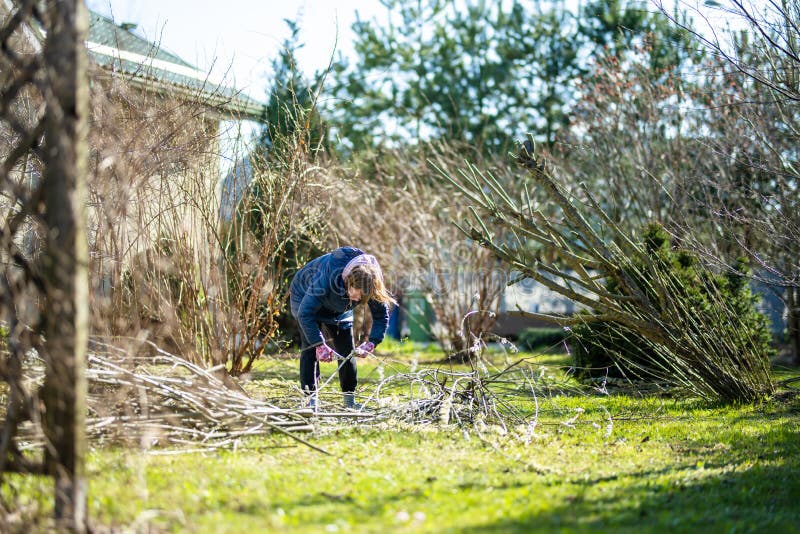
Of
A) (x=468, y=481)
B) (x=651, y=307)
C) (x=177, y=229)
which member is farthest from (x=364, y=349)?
(x=651, y=307)

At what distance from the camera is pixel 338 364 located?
6.21 meters

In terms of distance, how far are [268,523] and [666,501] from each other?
1.93 m

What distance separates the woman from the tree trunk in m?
2.87

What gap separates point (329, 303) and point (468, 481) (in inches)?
100

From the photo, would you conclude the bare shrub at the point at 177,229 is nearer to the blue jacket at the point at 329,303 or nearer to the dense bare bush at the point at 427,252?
the blue jacket at the point at 329,303

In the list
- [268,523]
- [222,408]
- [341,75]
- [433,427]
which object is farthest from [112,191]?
[341,75]

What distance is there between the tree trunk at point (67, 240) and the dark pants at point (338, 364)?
305 cm

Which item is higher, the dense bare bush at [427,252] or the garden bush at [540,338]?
the dense bare bush at [427,252]

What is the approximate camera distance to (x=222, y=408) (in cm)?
486

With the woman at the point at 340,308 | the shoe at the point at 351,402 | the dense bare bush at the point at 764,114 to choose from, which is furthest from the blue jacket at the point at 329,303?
the dense bare bush at the point at 764,114

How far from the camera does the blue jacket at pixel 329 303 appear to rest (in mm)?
6129

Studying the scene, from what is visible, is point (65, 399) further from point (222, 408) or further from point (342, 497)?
point (222, 408)

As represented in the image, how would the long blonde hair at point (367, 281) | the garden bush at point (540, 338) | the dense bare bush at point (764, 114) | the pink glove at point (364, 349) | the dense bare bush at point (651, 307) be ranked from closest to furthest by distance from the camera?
the pink glove at point (364, 349) → the long blonde hair at point (367, 281) → the dense bare bush at point (764, 114) → the dense bare bush at point (651, 307) → the garden bush at point (540, 338)

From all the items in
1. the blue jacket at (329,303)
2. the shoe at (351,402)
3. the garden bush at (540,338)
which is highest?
the blue jacket at (329,303)
